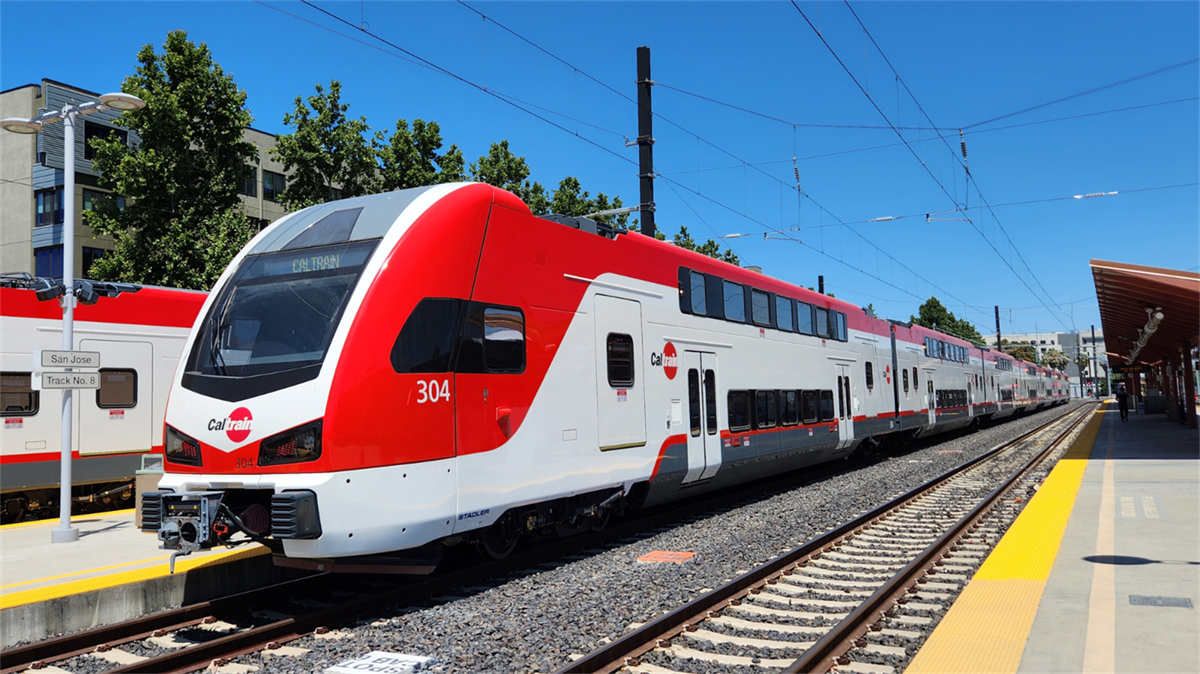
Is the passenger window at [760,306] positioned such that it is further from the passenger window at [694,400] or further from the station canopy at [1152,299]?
the station canopy at [1152,299]

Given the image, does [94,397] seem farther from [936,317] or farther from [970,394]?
[936,317]

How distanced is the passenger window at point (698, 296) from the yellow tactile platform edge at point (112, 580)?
6844 millimetres

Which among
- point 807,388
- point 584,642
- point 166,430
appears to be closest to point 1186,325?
point 807,388

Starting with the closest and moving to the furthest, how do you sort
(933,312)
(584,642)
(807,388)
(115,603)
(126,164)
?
(584,642) < (115,603) < (807,388) < (126,164) < (933,312)

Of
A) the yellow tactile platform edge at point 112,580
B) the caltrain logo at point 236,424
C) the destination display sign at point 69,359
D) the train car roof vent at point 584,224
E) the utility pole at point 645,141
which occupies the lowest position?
the yellow tactile platform edge at point 112,580

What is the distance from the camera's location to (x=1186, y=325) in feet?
75.6

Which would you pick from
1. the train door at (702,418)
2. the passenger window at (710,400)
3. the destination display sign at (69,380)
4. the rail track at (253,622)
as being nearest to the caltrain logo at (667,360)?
the train door at (702,418)

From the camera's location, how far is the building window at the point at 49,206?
116 feet

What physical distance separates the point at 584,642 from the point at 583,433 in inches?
133

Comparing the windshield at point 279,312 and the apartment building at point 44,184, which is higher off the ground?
the apartment building at point 44,184

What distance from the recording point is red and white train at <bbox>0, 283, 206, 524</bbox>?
1271 centimetres

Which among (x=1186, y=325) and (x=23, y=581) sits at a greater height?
(x=1186, y=325)

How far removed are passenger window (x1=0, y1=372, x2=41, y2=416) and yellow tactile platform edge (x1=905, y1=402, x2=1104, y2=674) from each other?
43.0 feet

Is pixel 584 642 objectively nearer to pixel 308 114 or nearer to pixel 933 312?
pixel 308 114
